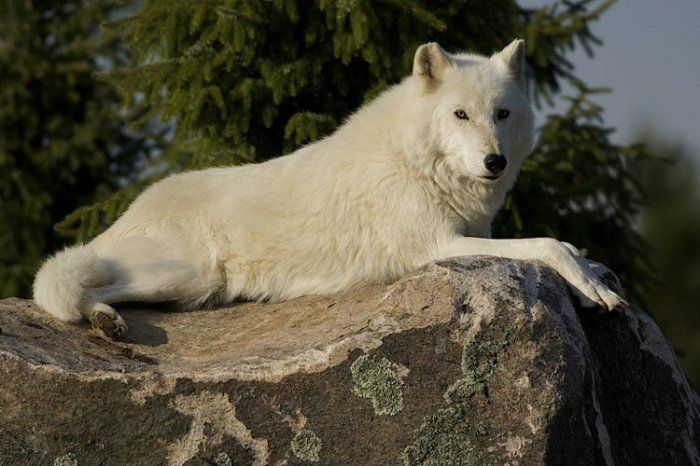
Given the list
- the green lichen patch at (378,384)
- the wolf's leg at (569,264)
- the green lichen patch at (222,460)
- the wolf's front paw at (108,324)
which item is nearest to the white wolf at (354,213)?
the wolf's front paw at (108,324)

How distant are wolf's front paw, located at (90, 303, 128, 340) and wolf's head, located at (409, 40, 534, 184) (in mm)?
2117

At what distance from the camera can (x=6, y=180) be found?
46.7 ft

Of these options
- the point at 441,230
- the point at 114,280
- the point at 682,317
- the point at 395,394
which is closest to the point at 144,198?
the point at 114,280

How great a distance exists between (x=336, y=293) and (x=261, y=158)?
3309mm

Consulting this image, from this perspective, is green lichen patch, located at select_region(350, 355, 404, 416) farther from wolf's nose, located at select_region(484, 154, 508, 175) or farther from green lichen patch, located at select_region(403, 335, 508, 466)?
wolf's nose, located at select_region(484, 154, 508, 175)

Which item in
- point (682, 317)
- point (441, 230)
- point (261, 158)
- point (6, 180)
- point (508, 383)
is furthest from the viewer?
point (682, 317)

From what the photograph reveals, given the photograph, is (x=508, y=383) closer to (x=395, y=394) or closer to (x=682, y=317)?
(x=395, y=394)

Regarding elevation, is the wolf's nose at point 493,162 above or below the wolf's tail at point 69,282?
above

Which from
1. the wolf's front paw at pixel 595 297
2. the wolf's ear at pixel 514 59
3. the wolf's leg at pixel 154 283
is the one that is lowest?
the wolf's leg at pixel 154 283

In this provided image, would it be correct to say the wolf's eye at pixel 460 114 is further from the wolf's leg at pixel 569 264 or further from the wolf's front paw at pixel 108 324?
the wolf's front paw at pixel 108 324

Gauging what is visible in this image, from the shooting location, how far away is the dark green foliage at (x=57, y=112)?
1458 cm

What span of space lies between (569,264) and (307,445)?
67.0 inches

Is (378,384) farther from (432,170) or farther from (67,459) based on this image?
(432,170)

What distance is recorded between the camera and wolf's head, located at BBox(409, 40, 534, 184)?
19.2 feet
